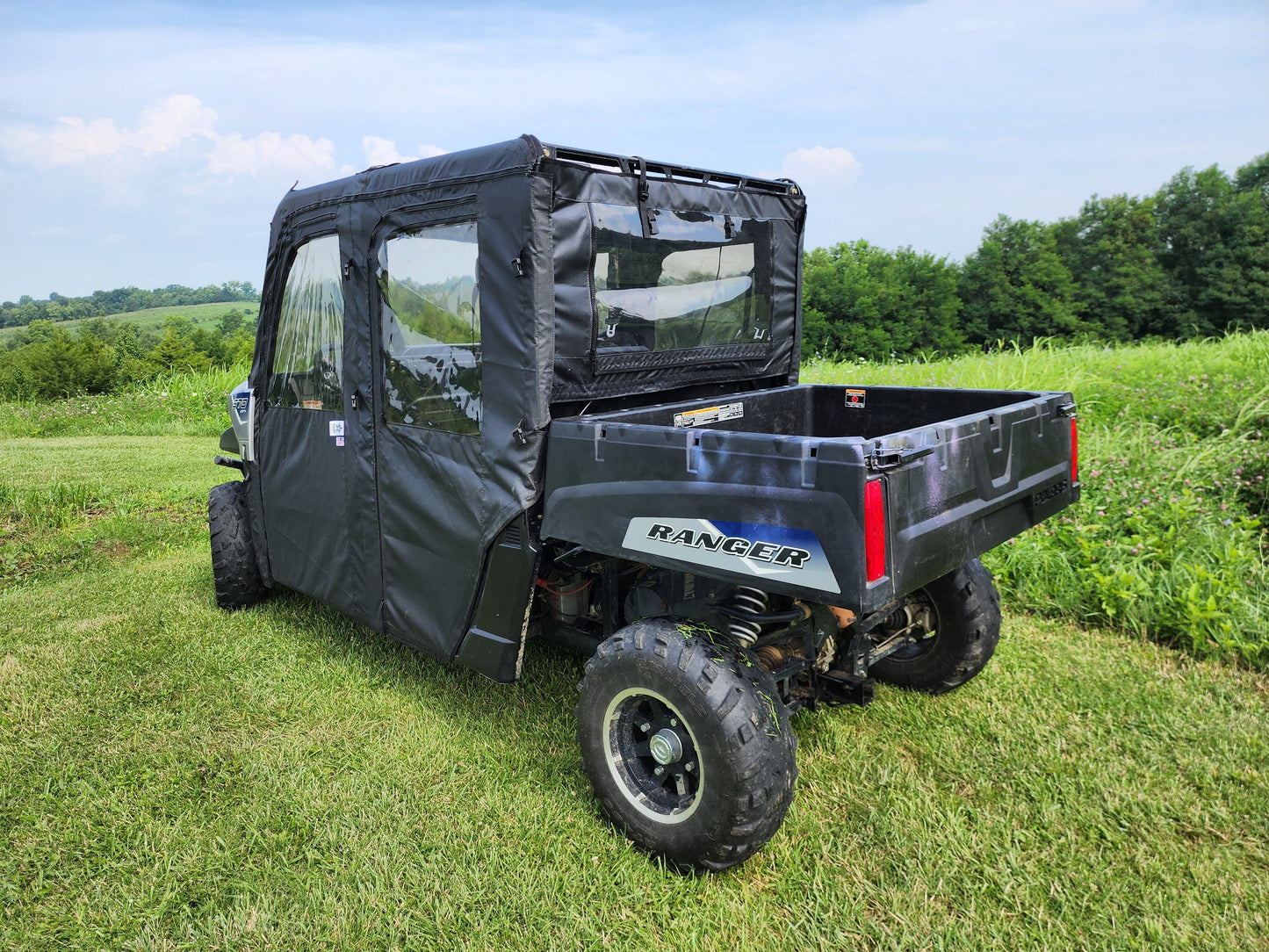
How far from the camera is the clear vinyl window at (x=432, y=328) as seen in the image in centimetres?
341

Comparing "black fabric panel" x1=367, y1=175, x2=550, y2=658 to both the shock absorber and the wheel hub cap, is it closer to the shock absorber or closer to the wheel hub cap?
the shock absorber

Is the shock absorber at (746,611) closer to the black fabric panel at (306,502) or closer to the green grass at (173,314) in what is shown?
the black fabric panel at (306,502)

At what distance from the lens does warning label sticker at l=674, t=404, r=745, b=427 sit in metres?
3.61

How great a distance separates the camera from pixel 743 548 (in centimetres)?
250

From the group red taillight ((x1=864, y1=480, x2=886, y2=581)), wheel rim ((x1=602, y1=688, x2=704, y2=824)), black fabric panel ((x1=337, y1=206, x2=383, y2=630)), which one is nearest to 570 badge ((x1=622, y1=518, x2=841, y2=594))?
red taillight ((x1=864, y1=480, x2=886, y2=581))

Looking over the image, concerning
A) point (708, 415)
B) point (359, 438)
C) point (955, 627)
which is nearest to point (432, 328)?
point (359, 438)

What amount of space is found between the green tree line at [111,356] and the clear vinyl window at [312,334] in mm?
15010

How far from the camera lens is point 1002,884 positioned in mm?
2684

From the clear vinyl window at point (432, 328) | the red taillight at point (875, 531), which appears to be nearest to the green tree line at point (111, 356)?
the clear vinyl window at point (432, 328)

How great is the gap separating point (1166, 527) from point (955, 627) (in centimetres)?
227

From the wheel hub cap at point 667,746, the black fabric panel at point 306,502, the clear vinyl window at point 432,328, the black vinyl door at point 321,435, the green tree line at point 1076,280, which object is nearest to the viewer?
the wheel hub cap at point 667,746

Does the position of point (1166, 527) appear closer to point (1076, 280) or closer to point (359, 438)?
point (359, 438)

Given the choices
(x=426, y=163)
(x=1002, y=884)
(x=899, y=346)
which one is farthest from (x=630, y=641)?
(x=899, y=346)

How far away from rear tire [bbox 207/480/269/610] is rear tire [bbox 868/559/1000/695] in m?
3.72
